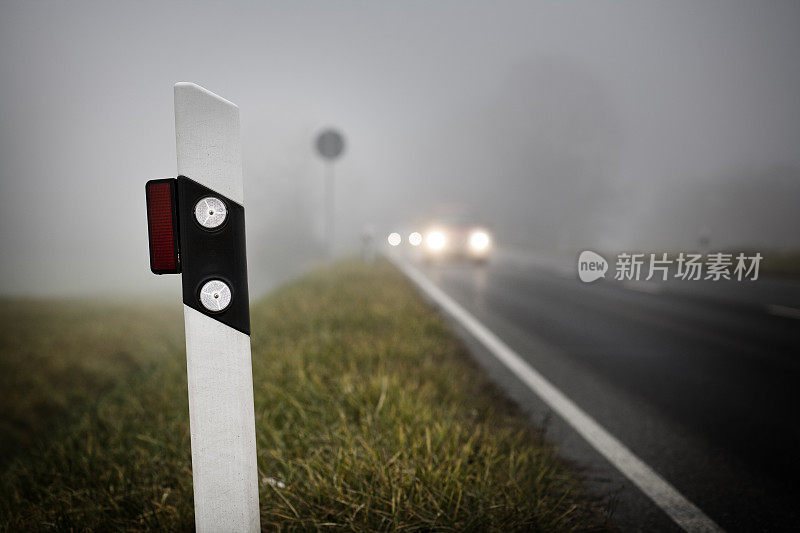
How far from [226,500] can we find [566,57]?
99.5ft

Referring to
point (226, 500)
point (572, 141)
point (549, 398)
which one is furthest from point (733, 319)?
point (572, 141)

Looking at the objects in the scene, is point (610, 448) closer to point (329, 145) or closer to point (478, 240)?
point (329, 145)

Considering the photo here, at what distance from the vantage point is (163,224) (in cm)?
106

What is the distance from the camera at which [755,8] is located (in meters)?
1.56

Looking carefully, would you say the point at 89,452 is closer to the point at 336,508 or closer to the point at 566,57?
the point at 336,508

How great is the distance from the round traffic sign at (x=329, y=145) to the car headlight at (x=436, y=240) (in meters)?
3.72

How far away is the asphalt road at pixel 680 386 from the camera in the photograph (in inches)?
75.6

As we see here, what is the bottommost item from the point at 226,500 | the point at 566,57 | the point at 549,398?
the point at 549,398

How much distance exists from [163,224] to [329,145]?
1042 centimetres

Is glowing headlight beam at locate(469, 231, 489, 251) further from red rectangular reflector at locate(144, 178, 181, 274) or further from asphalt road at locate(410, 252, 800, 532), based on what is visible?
red rectangular reflector at locate(144, 178, 181, 274)

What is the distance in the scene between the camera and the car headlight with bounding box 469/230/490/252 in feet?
40.8

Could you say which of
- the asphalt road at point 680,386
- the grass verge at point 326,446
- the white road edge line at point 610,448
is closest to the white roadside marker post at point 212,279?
the grass verge at point 326,446

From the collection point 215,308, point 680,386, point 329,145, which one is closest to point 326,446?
point 215,308

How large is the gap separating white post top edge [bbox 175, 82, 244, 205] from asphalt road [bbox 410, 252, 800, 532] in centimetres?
159
